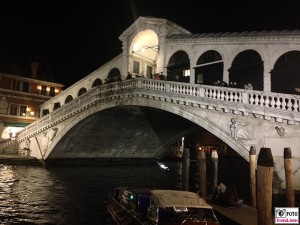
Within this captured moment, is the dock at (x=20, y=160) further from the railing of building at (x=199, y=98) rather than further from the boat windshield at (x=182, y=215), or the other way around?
the boat windshield at (x=182, y=215)

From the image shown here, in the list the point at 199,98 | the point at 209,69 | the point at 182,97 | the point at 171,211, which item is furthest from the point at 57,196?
the point at 209,69

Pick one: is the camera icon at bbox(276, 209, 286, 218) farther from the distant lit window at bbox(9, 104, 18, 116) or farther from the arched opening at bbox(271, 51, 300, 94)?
the distant lit window at bbox(9, 104, 18, 116)

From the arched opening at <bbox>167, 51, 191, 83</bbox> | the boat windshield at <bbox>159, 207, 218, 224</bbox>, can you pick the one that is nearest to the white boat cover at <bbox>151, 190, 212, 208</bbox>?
the boat windshield at <bbox>159, 207, 218, 224</bbox>

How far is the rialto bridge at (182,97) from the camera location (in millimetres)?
13465

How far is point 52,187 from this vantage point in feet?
56.6

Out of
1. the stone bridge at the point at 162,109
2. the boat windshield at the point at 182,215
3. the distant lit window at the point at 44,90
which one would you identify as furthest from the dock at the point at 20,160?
the boat windshield at the point at 182,215

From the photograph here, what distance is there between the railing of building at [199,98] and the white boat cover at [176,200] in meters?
6.43

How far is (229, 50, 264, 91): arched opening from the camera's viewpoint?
1798 centimetres

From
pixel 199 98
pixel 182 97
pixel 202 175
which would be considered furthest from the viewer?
pixel 182 97

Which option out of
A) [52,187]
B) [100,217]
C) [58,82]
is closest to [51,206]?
[100,217]

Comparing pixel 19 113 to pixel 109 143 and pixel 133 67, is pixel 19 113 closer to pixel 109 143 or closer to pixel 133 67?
pixel 109 143

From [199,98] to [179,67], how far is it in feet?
23.3

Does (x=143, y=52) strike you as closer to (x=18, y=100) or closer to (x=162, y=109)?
(x=162, y=109)

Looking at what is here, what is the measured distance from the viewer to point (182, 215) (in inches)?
281
